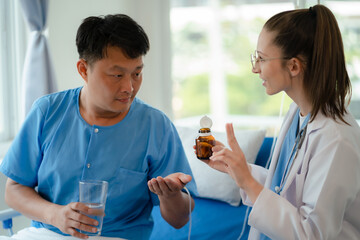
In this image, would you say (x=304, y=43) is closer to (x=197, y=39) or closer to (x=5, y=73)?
(x=5, y=73)

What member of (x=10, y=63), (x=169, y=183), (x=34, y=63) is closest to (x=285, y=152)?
(x=169, y=183)

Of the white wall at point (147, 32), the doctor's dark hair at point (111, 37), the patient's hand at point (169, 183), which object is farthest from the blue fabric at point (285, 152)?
the white wall at point (147, 32)

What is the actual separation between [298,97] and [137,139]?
0.63 metres

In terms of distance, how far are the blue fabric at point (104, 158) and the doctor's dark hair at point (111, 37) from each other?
28cm

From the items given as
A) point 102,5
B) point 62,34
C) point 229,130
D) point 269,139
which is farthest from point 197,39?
point 229,130

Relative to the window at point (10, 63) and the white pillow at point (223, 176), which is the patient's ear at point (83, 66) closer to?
the white pillow at point (223, 176)

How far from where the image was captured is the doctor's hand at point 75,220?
1.39 metres

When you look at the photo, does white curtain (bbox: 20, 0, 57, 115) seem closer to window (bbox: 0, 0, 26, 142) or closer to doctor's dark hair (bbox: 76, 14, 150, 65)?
window (bbox: 0, 0, 26, 142)

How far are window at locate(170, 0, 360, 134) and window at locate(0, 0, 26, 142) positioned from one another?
1584 millimetres

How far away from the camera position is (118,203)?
5.58ft

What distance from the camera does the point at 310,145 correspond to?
1.50 meters

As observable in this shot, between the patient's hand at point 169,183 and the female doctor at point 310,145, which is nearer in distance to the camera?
the female doctor at point 310,145

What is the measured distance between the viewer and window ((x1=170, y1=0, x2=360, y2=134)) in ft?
13.0

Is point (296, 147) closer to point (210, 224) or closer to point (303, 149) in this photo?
point (303, 149)
